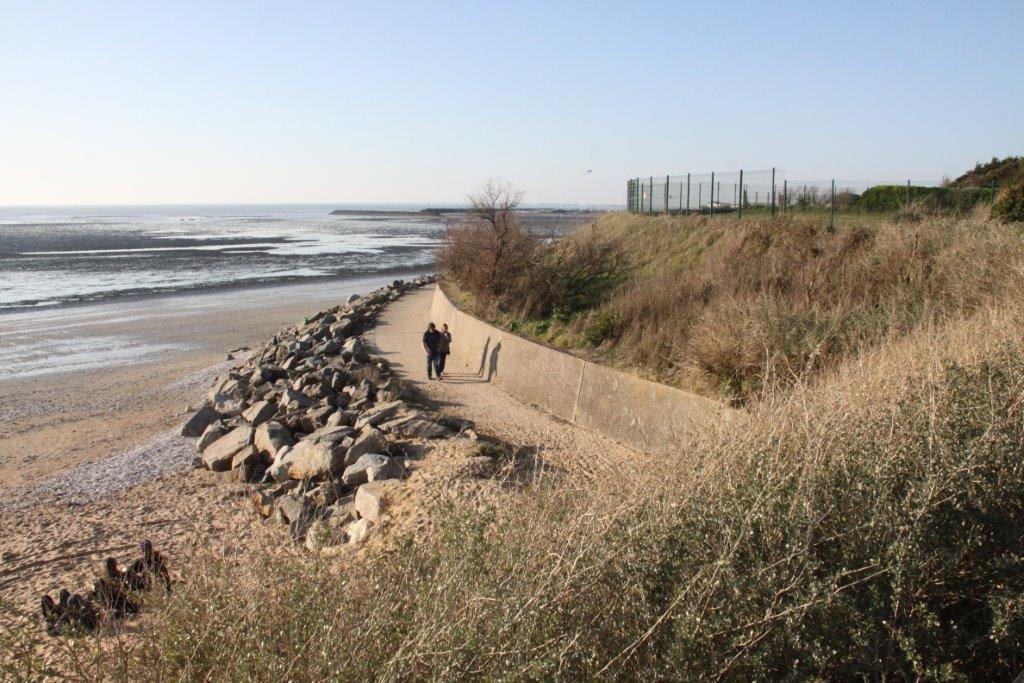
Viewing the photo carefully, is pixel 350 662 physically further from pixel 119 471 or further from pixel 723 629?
pixel 119 471

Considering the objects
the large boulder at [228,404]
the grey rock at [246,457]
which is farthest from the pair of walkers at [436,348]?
the grey rock at [246,457]

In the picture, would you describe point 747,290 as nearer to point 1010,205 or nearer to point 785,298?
point 785,298

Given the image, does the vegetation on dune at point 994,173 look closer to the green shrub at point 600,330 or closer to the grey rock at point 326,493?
the green shrub at point 600,330

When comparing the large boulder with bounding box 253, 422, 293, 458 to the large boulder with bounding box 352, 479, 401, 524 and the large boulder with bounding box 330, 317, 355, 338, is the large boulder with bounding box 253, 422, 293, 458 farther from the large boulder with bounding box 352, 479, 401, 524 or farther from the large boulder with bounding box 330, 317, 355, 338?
the large boulder with bounding box 330, 317, 355, 338

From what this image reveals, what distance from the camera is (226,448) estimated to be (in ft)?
42.3

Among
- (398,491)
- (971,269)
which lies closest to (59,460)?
(398,491)

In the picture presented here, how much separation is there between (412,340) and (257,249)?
50082 millimetres

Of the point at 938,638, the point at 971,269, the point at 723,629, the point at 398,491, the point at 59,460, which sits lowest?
the point at 59,460

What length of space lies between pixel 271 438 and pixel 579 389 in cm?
509

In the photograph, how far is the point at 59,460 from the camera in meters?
13.6

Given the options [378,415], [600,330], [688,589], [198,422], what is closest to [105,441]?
[198,422]

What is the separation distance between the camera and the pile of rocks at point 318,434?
9.29m

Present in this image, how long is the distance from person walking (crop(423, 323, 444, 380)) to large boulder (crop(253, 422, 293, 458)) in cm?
385

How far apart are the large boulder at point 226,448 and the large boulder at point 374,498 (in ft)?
12.9
